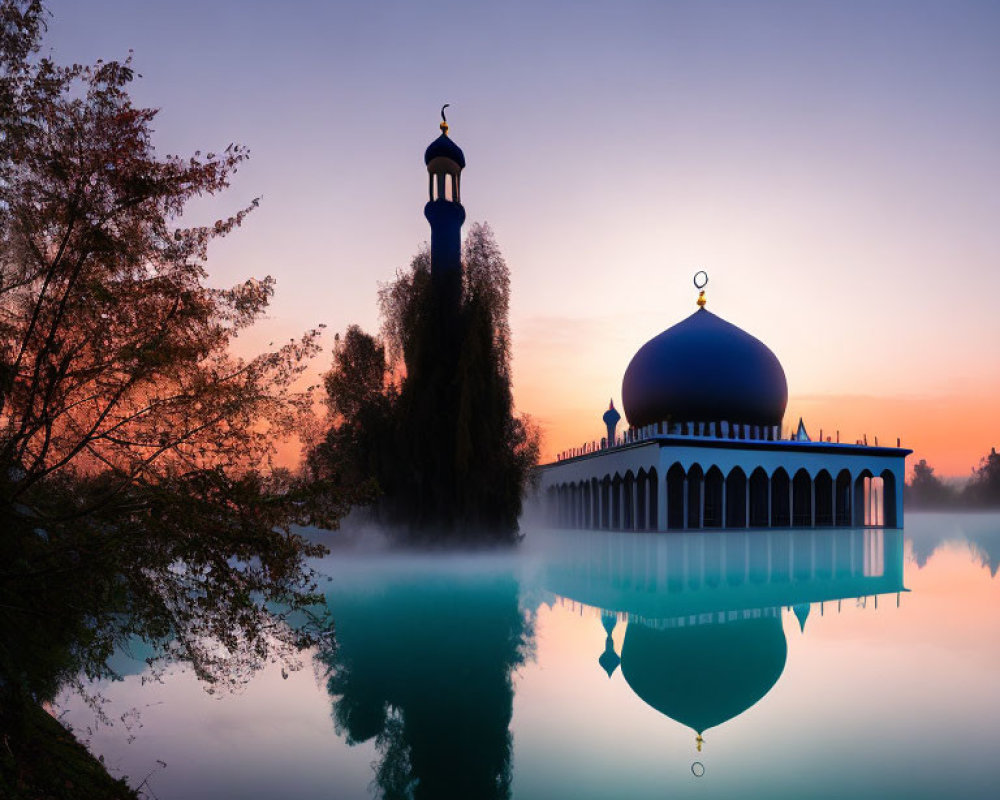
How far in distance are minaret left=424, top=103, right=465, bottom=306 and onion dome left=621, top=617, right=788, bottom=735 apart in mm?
17263

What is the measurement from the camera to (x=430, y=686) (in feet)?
Answer: 27.9

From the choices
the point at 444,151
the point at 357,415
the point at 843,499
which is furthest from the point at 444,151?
the point at 843,499

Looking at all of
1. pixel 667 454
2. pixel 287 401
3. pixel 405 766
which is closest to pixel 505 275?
pixel 667 454

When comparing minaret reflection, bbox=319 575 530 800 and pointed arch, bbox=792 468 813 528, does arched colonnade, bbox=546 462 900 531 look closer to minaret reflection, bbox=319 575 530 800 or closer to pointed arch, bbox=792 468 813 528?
pointed arch, bbox=792 468 813 528

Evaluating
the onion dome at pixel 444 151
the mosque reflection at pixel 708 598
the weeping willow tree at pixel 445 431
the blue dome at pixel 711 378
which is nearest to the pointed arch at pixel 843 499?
the blue dome at pixel 711 378

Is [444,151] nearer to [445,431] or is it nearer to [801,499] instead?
[445,431]

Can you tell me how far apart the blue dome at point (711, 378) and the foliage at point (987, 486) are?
68007 millimetres

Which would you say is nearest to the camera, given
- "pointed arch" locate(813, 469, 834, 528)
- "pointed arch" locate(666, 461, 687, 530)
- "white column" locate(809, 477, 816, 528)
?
"white column" locate(809, 477, 816, 528)

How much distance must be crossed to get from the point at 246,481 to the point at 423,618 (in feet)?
25.8

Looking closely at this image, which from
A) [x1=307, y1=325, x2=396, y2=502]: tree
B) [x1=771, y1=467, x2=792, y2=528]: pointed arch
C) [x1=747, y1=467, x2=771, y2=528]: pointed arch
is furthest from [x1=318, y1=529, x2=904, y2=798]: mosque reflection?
[x1=771, y1=467, x2=792, y2=528]: pointed arch

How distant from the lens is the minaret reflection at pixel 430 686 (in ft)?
19.7

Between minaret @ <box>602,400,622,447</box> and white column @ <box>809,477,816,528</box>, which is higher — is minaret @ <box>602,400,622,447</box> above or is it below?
above

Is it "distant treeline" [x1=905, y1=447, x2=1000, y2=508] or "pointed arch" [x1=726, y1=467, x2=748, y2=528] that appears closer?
"pointed arch" [x1=726, y1=467, x2=748, y2=528]

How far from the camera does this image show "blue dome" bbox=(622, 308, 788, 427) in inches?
1525
